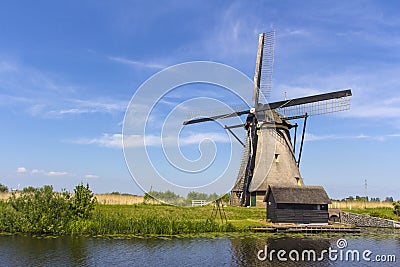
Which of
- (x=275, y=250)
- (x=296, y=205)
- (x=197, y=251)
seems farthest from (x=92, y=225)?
(x=296, y=205)

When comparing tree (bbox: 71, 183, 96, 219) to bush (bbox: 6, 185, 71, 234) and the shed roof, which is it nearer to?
bush (bbox: 6, 185, 71, 234)

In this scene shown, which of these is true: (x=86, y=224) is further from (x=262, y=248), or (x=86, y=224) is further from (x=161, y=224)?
(x=262, y=248)

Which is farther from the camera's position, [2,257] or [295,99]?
[295,99]

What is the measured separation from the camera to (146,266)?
1335cm

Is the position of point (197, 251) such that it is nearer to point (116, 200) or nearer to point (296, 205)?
point (296, 205)

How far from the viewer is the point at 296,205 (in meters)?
26.1

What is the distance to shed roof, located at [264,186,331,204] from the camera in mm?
25688

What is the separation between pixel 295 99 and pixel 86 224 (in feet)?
64.5

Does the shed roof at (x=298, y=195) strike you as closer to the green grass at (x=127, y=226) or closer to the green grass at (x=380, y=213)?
the green grass at (x=127, y=226)

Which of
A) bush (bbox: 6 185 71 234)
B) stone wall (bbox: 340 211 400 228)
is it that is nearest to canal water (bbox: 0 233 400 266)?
bush (bbox: 6 185 71 234)

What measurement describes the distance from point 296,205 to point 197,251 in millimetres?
11922

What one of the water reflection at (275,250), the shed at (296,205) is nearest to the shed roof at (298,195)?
the shed at (296,205)

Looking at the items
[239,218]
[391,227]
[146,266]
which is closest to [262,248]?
[146,266]

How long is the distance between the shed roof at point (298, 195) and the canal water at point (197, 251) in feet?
17.6
